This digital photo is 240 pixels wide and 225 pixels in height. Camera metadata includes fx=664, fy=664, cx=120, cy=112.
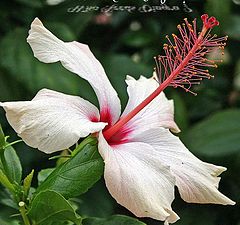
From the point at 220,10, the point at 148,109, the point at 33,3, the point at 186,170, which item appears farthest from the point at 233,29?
the point at 186,170

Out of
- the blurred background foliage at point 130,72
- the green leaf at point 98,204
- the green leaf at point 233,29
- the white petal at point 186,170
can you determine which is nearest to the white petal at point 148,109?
the white petal at point 186,170

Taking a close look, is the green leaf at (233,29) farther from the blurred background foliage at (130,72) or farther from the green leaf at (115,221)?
the green leaf at (115,221)

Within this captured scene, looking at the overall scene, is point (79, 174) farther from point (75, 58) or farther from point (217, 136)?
point (217, 136)

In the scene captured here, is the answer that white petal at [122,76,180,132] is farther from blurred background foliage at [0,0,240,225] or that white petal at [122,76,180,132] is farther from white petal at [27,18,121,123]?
blurred background foliage at [0,0,240,225]

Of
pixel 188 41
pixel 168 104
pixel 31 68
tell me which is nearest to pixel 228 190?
pixel 31 68

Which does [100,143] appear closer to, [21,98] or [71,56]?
[71,56]

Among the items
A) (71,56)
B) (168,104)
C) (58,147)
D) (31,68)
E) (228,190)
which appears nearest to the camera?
(58,147)

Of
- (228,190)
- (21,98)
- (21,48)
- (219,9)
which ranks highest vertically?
(219,9)
